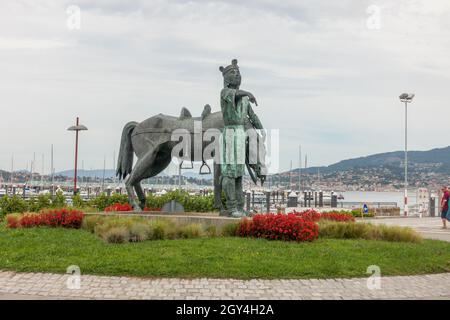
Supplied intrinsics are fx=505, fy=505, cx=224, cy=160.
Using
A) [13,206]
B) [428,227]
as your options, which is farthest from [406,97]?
[13,206]

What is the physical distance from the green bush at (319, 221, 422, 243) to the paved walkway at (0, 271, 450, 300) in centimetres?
464

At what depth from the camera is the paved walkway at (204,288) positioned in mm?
7637

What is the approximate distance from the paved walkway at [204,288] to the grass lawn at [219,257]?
1.22ft

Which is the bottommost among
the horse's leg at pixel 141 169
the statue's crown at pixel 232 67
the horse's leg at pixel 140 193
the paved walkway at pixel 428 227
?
the paved walkway at pixel 428 227

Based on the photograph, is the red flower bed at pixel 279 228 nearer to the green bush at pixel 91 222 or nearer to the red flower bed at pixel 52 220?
the green bush at pixel 91 222

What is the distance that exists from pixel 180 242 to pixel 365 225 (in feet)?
18.2

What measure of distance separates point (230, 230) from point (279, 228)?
140cm

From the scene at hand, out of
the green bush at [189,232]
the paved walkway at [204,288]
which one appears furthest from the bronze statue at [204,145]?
the paved walkway at [204,288]

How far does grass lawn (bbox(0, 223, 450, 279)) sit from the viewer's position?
29.6 ft

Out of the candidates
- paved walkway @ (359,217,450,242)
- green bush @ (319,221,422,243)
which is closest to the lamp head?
paved walkway @ (359,217,450,242)

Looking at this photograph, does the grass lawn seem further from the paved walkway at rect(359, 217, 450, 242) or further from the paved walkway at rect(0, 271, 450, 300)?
the paved walkway at rect(359, 217, 450, 242)

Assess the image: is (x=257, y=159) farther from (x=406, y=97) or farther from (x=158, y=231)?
(x=406, y=97)

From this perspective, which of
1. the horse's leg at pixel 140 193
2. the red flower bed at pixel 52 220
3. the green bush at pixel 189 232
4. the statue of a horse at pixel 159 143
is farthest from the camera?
the horse's leg at pixel 140 193
